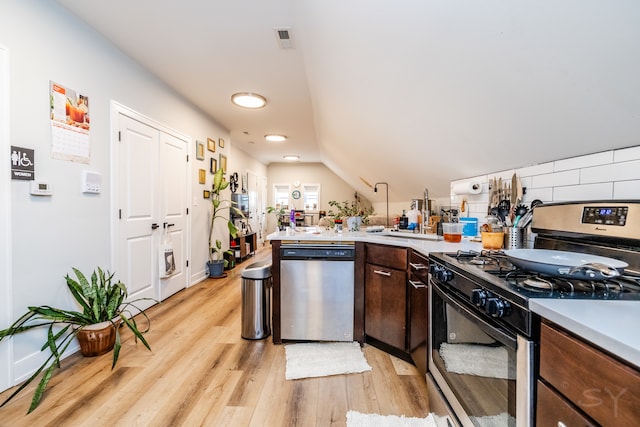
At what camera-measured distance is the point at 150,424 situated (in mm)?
1451

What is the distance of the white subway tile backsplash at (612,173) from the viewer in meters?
1.21

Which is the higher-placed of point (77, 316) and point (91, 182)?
point (91, 182)

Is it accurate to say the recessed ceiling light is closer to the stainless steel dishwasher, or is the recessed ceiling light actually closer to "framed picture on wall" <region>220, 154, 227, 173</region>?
"framed picture on wall" <region>220, 154, 227, 173</region>

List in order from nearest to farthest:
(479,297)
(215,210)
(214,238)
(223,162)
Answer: (479,297) → (215,210) → (214,238) → (223,162)

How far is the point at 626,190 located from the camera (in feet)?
4.00

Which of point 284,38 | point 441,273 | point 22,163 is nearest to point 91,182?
point 22,163

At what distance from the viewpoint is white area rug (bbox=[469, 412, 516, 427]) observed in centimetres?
85

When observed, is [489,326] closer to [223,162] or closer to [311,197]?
[223,162]

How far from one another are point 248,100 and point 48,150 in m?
2.24

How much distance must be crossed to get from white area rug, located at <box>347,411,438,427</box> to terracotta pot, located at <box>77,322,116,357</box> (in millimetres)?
1820

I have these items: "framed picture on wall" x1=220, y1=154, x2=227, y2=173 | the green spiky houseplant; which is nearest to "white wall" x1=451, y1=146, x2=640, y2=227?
the green spiky houseplant

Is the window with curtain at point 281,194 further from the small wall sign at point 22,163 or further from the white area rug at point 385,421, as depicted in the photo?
the white area rug at point 385,421

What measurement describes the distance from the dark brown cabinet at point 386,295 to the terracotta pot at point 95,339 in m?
1.90

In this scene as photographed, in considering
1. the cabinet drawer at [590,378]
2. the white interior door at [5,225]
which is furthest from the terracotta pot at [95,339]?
the cabinet drawer at [590,378]
